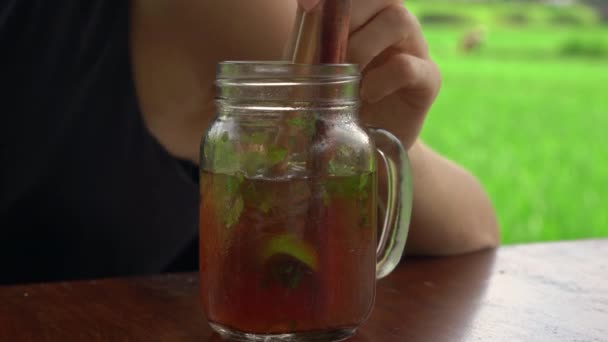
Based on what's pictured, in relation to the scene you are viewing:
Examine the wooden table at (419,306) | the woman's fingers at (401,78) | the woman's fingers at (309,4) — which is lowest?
the wooden table at (419,306)

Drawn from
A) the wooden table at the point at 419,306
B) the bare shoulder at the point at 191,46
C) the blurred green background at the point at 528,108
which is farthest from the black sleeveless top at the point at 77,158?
the blurred green background at the point at 528,108

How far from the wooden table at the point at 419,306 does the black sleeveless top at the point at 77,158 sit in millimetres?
228

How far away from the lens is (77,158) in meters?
0.96

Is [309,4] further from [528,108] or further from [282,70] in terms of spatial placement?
[528,108]

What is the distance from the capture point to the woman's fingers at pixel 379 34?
0.66 metres

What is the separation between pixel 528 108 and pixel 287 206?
6628mm

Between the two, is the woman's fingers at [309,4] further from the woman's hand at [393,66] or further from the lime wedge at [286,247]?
the lime wedge at [286,247]

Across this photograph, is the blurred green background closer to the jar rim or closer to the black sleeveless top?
the black sleeveless top

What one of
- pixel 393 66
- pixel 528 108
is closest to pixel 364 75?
pixel 393 66

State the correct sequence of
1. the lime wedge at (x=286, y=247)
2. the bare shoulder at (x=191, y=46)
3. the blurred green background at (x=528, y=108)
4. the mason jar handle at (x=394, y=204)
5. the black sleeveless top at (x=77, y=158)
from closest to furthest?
the lime wedge at (x=286, y=247)
the mason jar handle at (x=394, y=204)
the bare shoulder at (x=191, y=46)
the black sleeveless top at (x=77, y=158)
the blurred green background at (x=528, y=108)

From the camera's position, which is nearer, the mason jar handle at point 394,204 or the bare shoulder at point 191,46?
the mason jar handle at point 394,204

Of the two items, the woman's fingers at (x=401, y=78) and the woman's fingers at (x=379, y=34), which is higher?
the woman's fingers at (x=379, y=34)

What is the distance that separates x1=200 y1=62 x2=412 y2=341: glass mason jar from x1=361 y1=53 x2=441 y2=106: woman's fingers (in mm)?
95

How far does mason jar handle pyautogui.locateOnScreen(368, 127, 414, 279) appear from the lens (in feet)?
2.08
